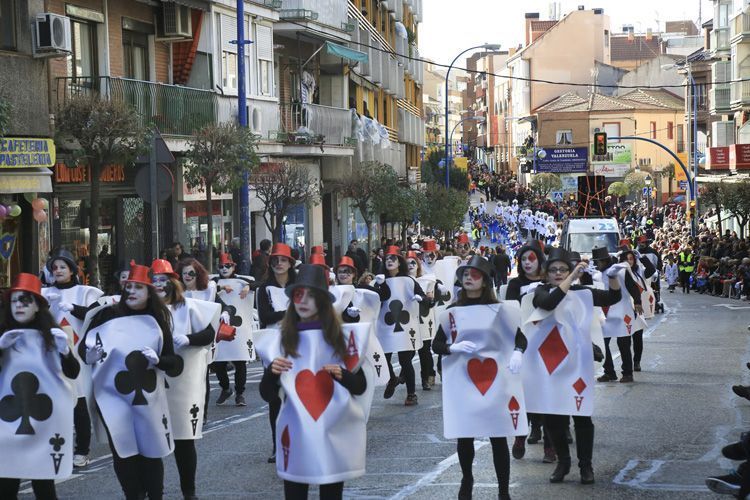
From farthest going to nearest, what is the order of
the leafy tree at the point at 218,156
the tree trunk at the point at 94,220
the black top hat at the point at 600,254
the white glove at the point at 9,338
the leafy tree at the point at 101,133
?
1. the leafy tree at the point at 218,156
2. the leafy tree at the point at 101,133
3. the tree trunk at the point at 94,220
4. the black top hat at the point at 600,254
5. the white glove at the point at 9,338

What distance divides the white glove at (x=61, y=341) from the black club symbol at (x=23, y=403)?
0.24 meters

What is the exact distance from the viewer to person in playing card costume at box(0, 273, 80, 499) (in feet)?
27.8

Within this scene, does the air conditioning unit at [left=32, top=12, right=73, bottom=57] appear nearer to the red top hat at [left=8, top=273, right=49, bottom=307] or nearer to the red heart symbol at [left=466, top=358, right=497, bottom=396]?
the red top hat at [left=8, top=273, right=49, bottom=307]

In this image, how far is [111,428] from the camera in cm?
864

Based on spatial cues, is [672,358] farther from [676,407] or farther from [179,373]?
[179,373]

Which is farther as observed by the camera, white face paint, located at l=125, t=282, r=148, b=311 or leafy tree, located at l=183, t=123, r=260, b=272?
leafy tree, located at l=183, t=123, r=260, b=272

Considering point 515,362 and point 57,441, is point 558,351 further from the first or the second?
point 57,441

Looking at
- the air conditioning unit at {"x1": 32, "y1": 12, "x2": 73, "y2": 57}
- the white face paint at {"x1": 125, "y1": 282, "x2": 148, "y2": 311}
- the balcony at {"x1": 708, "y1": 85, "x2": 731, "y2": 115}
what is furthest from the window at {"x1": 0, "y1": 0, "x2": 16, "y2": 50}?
the balcony at {"x1": 708, "y1": 85, "x2": 731, "y2": 115}

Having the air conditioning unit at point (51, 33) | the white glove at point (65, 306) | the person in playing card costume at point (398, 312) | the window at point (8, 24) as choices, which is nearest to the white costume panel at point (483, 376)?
the white glove at point (65, 306)

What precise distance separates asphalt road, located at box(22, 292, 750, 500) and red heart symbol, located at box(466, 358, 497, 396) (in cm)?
95

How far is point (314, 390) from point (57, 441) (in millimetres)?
2087

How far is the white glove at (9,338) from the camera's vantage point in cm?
843

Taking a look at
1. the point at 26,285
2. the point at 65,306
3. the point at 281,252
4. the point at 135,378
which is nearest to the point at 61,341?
the point at 26,285

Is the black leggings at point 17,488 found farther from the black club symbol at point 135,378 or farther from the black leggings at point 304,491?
the black leggings at point 304,491
